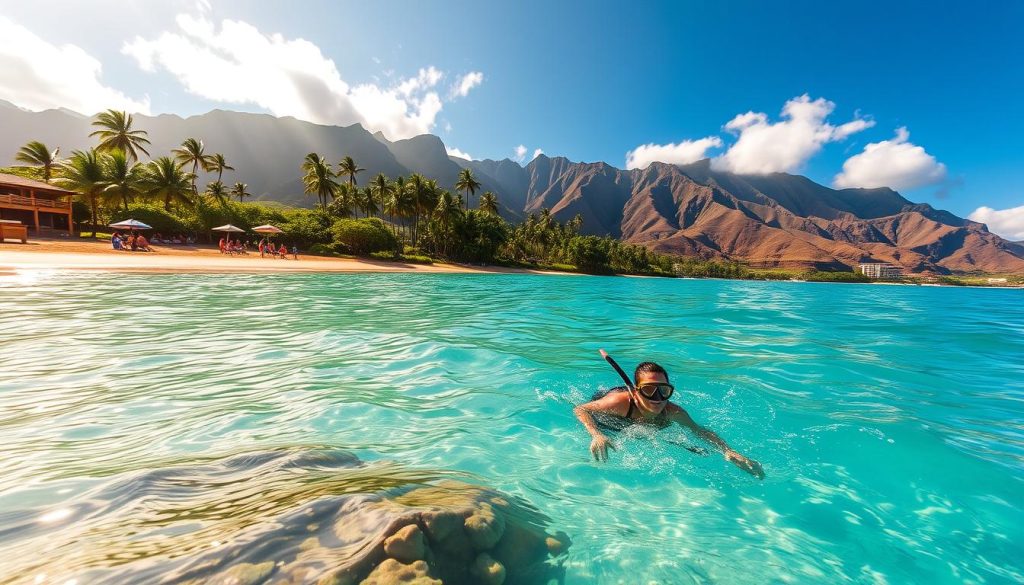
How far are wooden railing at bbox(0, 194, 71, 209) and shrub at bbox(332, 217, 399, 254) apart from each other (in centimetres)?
2365

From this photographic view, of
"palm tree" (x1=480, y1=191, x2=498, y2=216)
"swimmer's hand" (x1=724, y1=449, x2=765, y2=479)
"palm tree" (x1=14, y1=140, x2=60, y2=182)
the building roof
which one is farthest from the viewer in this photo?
"palm tree" (x1=480, y1=191, x2=498, y2=216)

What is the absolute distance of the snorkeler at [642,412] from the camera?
169 inches

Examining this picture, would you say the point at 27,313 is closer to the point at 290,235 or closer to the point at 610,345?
the point at 610,345

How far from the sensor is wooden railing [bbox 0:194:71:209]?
33.1 m

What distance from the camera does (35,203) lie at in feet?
114

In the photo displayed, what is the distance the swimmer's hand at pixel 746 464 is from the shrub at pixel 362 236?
167ft

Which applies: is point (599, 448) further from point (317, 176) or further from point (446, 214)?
point (317, 176)

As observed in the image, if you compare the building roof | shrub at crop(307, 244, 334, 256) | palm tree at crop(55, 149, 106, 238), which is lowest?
shrub at crop(307, 244, 334, 256)

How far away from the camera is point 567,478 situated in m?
4.31

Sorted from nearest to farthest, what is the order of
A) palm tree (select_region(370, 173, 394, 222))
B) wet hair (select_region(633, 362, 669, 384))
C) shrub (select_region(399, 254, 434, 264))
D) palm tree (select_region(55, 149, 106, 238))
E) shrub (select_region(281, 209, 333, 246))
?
wet hair (select_region(633, 362, 669, 384)), palm tree (select_region(55, 149, 106, 238)), shrub (select_region(281, 209, 333, 246)), shrub (select_region(399, 254, 434, 264)), palm tree (select_region(370, 173, 394, 222))

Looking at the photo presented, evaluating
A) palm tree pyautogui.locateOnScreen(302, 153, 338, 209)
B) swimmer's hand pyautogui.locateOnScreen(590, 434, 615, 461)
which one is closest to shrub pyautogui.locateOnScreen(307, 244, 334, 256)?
palm tree pyautogui.locateOnScreen(302, 153, 338, 209)

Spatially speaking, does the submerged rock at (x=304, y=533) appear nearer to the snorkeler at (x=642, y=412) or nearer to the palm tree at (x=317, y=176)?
the snorkeler at (x=642, y=412)

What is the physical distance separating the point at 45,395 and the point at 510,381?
6741 millimetres

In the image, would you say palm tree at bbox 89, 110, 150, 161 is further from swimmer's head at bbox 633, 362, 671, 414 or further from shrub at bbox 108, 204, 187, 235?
swimmer's head at bbox 633, 362, 671, 414
